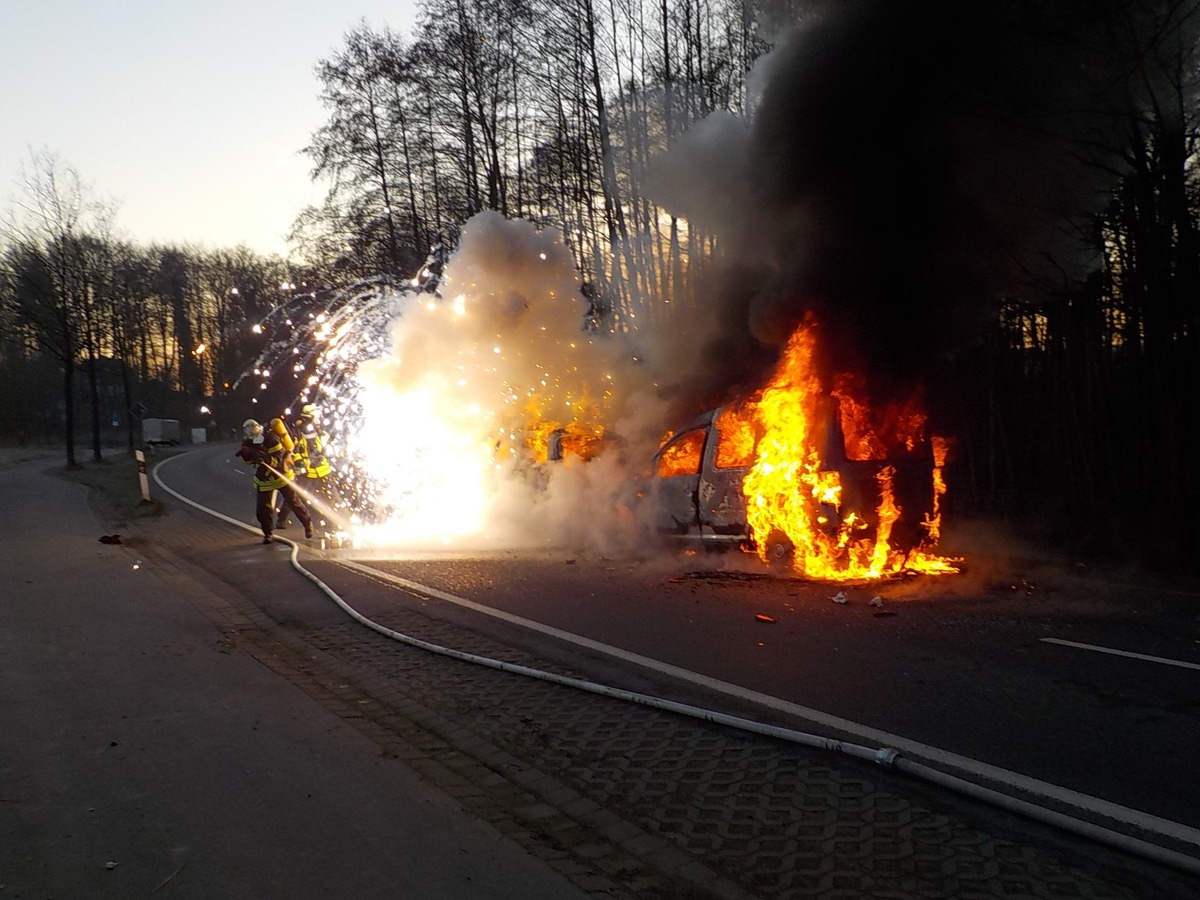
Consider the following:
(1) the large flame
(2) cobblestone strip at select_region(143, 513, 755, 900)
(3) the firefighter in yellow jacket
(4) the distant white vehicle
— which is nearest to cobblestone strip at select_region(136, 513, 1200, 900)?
(2) cobblestone strip at select_region(143, 513, 755, 900)

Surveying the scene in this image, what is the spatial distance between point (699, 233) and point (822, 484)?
8553 millimetres

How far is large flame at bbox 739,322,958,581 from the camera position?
369 inches

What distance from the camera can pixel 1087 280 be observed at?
1142 centimetres

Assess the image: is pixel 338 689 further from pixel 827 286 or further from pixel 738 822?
pixel 827 286

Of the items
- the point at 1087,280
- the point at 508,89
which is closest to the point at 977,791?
the point at 1087,280

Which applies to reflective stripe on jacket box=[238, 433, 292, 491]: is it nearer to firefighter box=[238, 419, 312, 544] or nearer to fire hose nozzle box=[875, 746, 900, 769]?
firefighter box=[238, 419, 312, 544]

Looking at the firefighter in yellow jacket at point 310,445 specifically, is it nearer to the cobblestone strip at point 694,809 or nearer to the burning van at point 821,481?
the burning van at point 821,481

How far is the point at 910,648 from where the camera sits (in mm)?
6918

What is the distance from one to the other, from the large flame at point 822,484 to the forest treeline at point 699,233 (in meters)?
1.91

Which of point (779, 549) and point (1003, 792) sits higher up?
point (779, 549)

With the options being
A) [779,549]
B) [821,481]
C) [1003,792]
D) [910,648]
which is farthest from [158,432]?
[1003,792]

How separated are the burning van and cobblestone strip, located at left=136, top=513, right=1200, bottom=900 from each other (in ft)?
13.9

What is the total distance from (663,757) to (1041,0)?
8.68 m

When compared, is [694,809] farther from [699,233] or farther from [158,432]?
[158,432]
